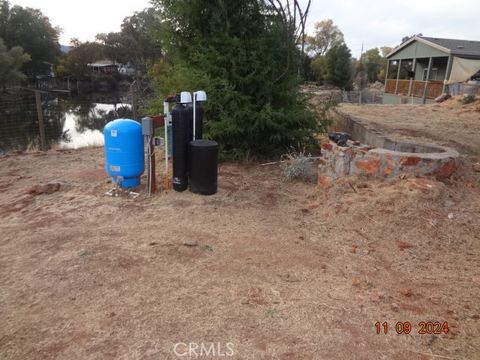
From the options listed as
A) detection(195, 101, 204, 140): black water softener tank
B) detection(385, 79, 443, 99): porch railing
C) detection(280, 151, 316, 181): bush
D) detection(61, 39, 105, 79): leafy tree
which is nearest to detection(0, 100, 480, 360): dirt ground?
detection(280, 151, 316, 181): bush

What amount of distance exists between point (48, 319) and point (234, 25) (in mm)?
5530

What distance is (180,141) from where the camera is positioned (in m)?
4.77

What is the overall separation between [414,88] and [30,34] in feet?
132

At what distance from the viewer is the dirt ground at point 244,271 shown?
7.14 ft

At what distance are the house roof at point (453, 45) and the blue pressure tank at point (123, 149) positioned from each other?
21.6 m

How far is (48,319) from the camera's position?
2.35m

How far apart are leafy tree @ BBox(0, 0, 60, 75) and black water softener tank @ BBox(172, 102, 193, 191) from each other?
43551mm

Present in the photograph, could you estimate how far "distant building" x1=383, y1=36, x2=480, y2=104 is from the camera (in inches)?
780

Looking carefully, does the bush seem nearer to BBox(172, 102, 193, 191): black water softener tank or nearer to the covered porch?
BBox(172, 102, 193, 191): black water softener tank

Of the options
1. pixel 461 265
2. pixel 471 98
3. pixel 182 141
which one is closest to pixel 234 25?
pixel 182 141

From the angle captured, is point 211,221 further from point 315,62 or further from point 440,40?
Answer: point 315,62

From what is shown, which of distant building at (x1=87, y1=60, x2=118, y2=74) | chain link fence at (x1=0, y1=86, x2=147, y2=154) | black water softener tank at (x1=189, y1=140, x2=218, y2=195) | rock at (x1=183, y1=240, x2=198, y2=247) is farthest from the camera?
distant building at (x1=87, y1=60, x2=118, y2=74)

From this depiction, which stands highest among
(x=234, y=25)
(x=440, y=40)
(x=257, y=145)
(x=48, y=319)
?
(x=440, y=40)

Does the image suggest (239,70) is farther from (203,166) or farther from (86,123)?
(86,123)
